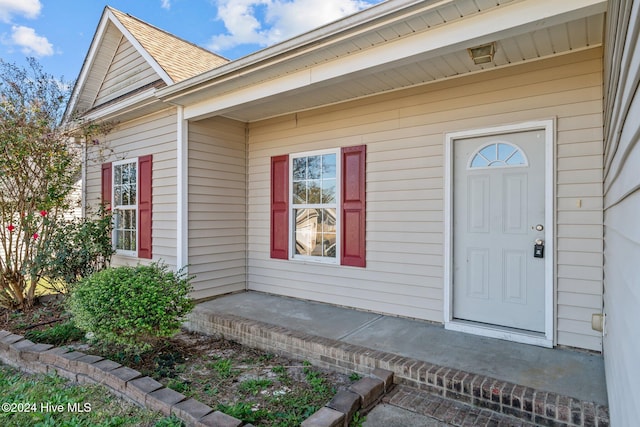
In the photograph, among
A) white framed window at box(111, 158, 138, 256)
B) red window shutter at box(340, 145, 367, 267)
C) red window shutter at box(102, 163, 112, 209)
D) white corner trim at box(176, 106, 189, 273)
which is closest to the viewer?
red window shutter at box(340, 145, 367, 267)

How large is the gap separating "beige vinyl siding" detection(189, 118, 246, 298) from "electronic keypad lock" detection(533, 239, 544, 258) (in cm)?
379

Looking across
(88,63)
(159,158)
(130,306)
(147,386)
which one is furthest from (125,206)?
(147,386)

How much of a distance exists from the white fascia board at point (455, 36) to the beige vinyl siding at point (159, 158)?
1890 millimetres

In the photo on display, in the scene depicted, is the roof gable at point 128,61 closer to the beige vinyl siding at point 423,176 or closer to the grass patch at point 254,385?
the beige vinyl siding at point 423,176

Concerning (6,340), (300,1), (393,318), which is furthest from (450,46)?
(300,1)

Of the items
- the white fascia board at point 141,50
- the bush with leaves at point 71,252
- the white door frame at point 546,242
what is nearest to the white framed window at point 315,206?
the white door frame at point 546,242

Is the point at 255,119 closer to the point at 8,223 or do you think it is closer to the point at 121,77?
the point at 121,77

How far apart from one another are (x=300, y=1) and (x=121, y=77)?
5405 millimetres

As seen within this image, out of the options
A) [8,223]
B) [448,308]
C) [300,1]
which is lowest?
[448,308]

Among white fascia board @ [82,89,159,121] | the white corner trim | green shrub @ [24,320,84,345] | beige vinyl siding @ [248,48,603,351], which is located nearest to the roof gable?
white fascia board @ [82,89,159,121]

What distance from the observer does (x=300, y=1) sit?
9.23 meters

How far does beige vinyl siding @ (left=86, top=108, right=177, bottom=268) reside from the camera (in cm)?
495

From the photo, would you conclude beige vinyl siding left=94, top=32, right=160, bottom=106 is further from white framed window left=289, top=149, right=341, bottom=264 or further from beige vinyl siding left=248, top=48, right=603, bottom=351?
white framed window left=289, top=149, right=341, bottom=264

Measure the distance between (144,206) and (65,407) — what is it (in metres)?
3.23
